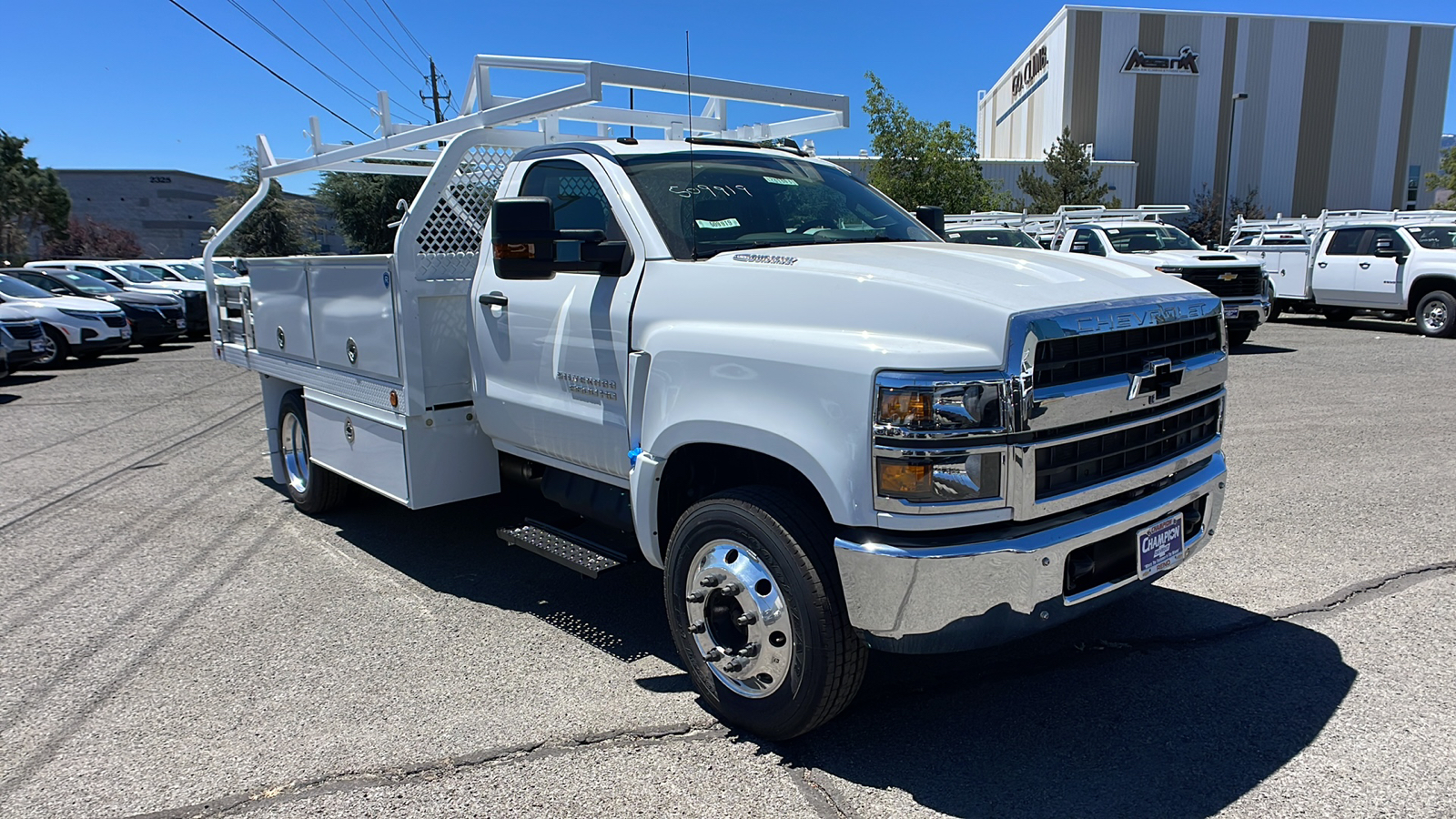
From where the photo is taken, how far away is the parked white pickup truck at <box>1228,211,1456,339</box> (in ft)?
53.3

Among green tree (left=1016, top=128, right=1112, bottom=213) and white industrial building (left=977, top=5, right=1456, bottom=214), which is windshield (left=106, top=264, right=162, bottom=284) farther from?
white industrial building (left=977, top=5, right=1456, bottom=214)

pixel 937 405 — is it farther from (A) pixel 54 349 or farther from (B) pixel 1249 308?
(A) pixel 54 349

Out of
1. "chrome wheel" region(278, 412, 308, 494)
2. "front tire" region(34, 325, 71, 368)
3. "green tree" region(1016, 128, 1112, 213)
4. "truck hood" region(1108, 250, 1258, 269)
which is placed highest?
"green tree" region(1016, 128, 1112, 213)

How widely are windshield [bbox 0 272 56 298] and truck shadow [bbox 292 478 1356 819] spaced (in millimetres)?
16677

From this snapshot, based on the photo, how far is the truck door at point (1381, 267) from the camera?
16781 millimetres

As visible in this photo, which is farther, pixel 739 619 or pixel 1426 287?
pixel 1426 287

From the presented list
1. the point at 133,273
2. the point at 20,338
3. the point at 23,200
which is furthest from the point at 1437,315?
the point at 23,200

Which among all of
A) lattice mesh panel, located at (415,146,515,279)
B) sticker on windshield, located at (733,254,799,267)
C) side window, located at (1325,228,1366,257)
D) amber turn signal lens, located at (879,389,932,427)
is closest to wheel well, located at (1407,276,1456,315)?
side window, located at (1325,228,1366,257)

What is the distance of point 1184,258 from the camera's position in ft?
46.4

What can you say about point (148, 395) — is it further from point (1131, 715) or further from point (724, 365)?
point (1131, 715)

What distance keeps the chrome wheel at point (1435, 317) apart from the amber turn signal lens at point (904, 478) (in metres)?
17.6

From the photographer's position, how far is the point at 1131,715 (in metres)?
3.50

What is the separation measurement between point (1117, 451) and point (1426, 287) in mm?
17350

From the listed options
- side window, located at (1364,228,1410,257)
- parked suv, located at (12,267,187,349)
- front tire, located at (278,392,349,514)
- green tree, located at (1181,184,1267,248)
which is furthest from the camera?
green tree, located at (1181,184,1267,248)
